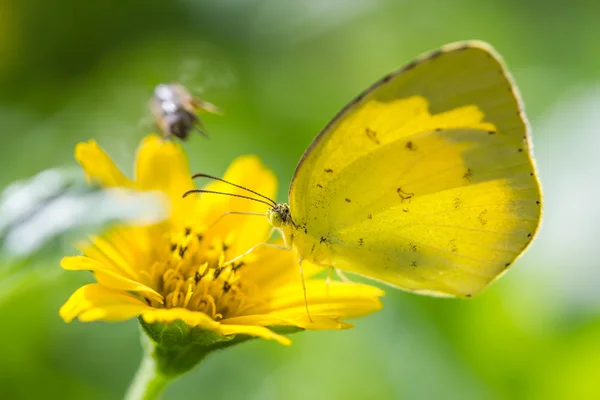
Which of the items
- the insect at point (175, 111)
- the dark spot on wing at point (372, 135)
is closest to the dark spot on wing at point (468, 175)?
the dark spot on wing at point (372, 135)

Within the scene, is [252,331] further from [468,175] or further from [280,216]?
[468,175]

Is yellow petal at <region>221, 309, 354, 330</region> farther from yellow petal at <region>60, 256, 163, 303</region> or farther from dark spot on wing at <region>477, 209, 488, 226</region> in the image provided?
dark spot on wing at <region>477, 209, 488, 226</region>

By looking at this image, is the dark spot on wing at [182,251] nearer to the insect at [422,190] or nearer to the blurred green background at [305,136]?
the insect at [422,190]

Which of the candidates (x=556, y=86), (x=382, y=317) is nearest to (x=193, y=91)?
(x=382, y=317)

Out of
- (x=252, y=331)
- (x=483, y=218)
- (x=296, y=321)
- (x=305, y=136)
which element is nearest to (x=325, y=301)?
(x=296, y=321)

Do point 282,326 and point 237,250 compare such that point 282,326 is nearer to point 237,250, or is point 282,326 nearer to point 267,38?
point 237,250
